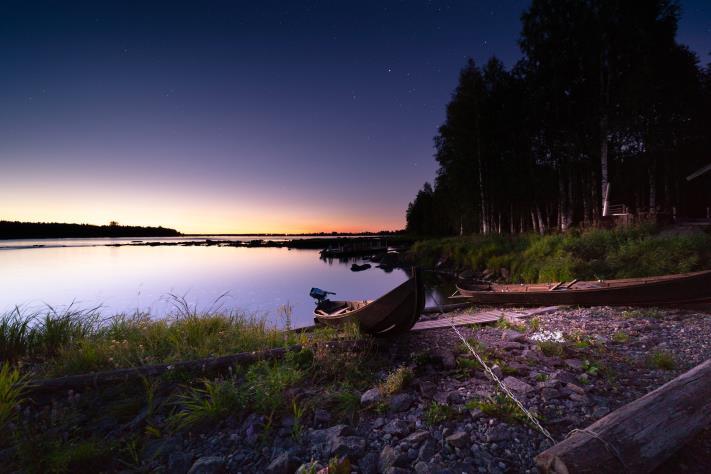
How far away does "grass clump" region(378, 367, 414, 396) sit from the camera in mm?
3779

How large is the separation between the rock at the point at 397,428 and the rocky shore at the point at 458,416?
0.01m

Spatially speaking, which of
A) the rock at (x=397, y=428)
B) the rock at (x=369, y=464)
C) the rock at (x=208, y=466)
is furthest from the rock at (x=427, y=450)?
the rock at (x=208, y=466)

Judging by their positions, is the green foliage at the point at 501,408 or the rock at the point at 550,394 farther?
the rock at the point at 550,394

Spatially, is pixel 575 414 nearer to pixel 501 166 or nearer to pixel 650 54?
pixel 650 54

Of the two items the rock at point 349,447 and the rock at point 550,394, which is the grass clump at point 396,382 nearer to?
the rock at point 349,447

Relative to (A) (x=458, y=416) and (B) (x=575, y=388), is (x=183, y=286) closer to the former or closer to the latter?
(A) (x=458, y=416)

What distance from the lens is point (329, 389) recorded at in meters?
3.95

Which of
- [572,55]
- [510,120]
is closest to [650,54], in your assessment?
[572,55]

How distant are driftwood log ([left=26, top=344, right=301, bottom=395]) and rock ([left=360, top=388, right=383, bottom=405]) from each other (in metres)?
1.59

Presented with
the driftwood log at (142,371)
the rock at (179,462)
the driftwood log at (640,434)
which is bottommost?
the rock at (179,462)

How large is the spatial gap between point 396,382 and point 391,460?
1.27 m

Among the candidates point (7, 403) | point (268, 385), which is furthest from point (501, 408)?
point (7, 403)

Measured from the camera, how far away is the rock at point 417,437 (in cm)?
286

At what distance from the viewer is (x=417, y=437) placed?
289 cm
